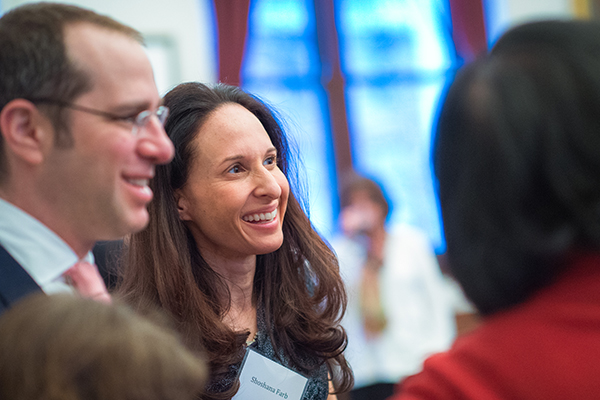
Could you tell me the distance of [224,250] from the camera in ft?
5.19

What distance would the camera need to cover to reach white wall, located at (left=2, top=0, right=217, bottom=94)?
17.5 feet

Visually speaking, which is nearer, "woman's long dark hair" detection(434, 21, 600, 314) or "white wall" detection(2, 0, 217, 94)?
"woman's long dark hair" detection(434, 21, 600, 314)

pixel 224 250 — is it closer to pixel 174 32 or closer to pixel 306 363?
pixel 306 363

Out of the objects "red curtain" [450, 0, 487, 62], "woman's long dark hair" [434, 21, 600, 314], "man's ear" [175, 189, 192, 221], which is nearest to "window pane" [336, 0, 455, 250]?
"red curtain" [450, 0, 487, 62]

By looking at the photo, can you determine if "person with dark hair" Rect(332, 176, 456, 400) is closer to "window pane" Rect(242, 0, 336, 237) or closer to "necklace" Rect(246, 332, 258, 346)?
"necklace" Rect(246, 332, 258, 346)

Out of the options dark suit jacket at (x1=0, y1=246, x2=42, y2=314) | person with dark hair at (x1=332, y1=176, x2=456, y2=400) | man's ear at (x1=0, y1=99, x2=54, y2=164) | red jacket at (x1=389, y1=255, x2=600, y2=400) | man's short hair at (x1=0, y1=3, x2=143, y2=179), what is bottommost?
person with dark hair at (x1=332, y1=176, x2=456, y2=400)

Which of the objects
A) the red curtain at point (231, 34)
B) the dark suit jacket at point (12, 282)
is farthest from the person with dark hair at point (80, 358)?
the red curtain at point (231, 34)

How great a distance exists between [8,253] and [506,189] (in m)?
0.78

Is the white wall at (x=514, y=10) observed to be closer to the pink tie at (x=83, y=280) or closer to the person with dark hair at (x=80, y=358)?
the pink tie at (x=83, y=280)

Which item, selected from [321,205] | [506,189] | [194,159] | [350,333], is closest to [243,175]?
[194,159]

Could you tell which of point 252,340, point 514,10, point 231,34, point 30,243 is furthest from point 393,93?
point 30,243

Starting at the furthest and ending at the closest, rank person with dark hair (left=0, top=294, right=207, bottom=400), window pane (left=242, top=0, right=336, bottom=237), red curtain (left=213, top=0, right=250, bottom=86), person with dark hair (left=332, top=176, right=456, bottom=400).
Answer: window pane (left=242, top=0, right=336, bottom=237) < red curtain (left=213, top=0, right=250, bottom=86) < person with dark hair (left=332, top=176, right=456, bottom=400) < person with dark hair (left=0, top=294, right=207, bottom=400)

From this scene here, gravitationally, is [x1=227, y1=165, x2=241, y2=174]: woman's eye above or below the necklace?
above

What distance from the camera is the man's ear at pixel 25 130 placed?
0.89 m
